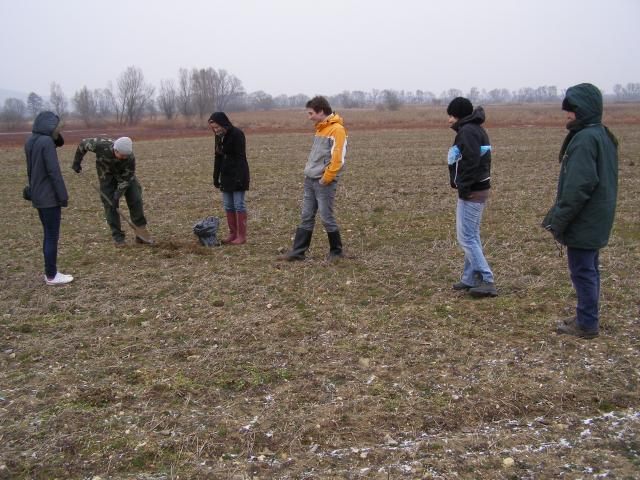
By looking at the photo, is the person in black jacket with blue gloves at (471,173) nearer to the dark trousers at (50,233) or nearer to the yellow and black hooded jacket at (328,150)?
the yellow and black hooded jacket at (328,150)

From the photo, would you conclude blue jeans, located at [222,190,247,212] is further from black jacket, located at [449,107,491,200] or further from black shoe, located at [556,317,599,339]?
black shoe, located at [556,317,599,339]

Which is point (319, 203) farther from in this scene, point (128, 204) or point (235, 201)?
point (128, 204)

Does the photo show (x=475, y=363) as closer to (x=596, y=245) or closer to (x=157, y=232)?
(x=596, y=245)

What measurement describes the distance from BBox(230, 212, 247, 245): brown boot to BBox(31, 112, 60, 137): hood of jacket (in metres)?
2.79

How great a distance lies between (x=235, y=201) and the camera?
→ 26.5 feet

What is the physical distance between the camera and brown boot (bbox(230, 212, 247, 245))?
8211mm

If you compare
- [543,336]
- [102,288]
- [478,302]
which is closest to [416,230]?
[478,302]

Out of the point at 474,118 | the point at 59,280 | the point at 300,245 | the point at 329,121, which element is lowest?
the point at 59,280

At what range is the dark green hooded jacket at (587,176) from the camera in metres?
4.47

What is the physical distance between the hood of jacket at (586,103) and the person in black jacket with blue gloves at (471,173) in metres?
1.05

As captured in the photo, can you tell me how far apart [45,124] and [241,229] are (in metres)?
3.04

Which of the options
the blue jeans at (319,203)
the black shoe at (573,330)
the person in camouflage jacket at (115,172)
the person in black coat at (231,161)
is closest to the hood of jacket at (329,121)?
the blue jeans at (319,203)

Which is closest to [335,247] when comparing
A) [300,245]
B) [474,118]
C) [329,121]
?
[300,245]

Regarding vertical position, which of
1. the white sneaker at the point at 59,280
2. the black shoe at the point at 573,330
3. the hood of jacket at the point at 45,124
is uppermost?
the hood of jacket at the point at 45,124
